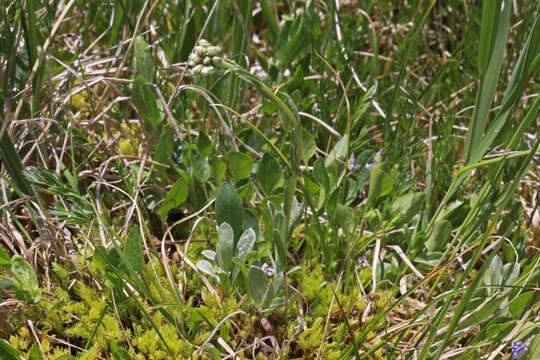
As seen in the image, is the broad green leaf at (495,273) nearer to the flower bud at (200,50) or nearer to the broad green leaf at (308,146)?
the broad green leaf at (308,146)

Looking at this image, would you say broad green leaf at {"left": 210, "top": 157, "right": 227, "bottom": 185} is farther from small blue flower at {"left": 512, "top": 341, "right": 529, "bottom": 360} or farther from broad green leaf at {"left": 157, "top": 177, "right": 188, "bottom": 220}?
small blue flower at {"left": 512, "top": 341, "right": 529, "bottom": 360}

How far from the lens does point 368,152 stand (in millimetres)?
1874

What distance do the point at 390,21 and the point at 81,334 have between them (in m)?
1.85

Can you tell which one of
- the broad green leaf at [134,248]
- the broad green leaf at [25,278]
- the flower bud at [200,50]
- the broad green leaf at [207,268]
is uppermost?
the flower bud at [200,50]

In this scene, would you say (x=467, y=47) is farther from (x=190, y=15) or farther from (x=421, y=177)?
(x=190, y=15)

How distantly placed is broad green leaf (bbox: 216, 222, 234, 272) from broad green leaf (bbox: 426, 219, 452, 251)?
600 mm

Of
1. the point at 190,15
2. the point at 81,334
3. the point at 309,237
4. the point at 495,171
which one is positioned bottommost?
the point at 81,334

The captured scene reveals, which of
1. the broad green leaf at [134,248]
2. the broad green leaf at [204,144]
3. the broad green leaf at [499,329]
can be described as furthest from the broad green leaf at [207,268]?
the broad green leaf at [499,329]

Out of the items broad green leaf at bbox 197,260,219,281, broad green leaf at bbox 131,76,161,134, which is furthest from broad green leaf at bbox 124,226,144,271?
broad green leaf at bbox 131,76,161,134

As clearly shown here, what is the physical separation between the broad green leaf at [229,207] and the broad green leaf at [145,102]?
409 millimetres

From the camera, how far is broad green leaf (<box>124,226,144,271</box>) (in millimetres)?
1416

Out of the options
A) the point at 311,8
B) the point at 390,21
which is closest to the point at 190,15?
the point at 311,8

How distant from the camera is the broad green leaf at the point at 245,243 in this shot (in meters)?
1.54

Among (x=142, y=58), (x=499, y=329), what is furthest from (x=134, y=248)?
(x=499, y=329)
